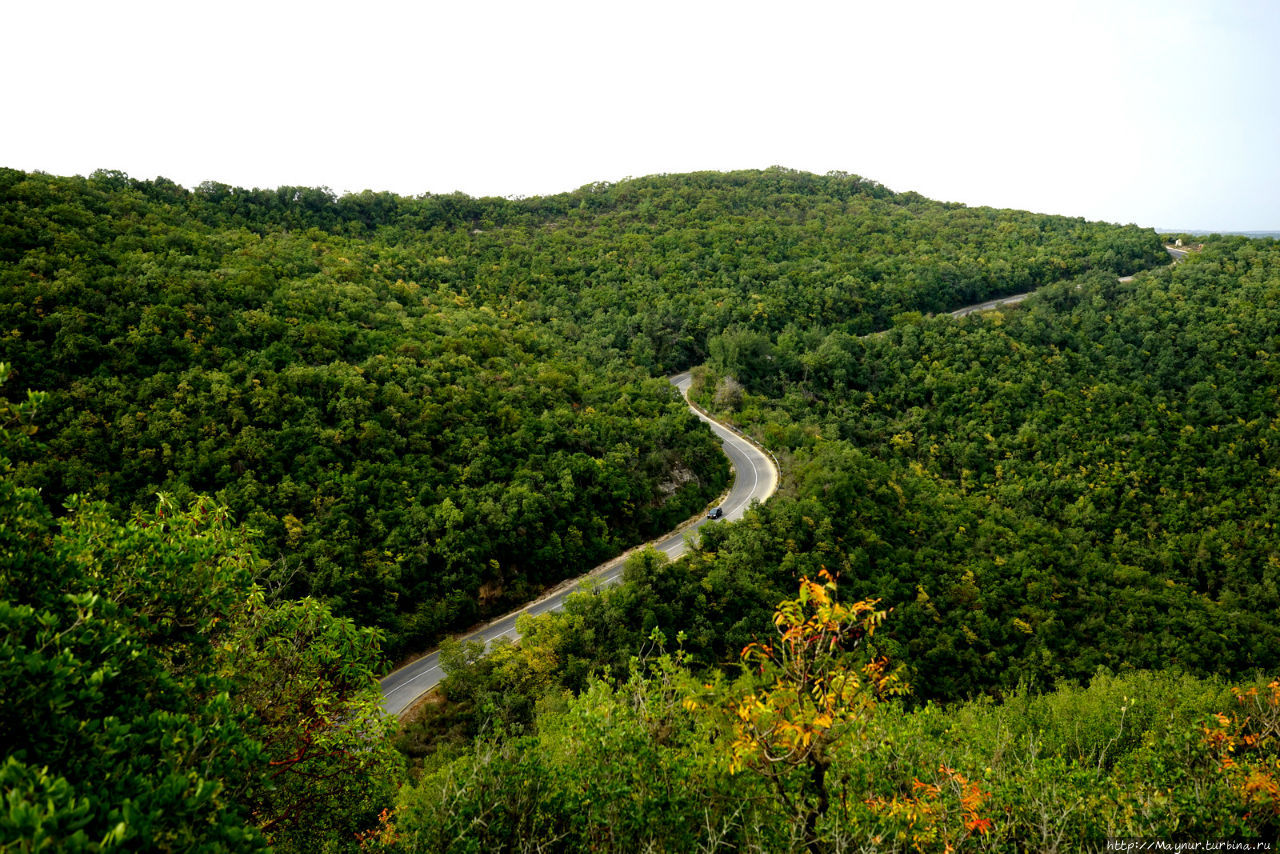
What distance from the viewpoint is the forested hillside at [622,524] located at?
29.8 feet

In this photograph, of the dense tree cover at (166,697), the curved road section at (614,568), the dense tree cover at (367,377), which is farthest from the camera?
the dense tree cover at (367,377)

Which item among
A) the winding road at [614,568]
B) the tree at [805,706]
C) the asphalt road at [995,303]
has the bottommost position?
the winding road at [614,568]

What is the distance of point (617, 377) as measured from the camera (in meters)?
54.8

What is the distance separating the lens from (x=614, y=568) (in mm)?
36656

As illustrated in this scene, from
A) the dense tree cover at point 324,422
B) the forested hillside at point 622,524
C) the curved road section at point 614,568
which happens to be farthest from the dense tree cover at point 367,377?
the curved road section at point 614,568

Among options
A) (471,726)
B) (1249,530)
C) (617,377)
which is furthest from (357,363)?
(1249,530)

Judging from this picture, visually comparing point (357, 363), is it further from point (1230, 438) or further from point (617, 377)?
point (1230, 438)

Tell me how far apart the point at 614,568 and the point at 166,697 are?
29.8 m

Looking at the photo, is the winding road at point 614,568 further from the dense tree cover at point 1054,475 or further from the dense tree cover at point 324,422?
the dense tree cover at point 1054,475

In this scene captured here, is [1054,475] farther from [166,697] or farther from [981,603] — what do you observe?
[166,697]

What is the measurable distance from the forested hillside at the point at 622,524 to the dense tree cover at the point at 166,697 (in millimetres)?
72

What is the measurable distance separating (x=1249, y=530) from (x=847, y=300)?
44.6 m

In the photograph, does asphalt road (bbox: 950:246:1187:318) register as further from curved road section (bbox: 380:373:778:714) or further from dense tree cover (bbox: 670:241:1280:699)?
curved road section (bbox: 380:373:778:714)

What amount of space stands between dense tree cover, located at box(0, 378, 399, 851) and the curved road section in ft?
52.5
